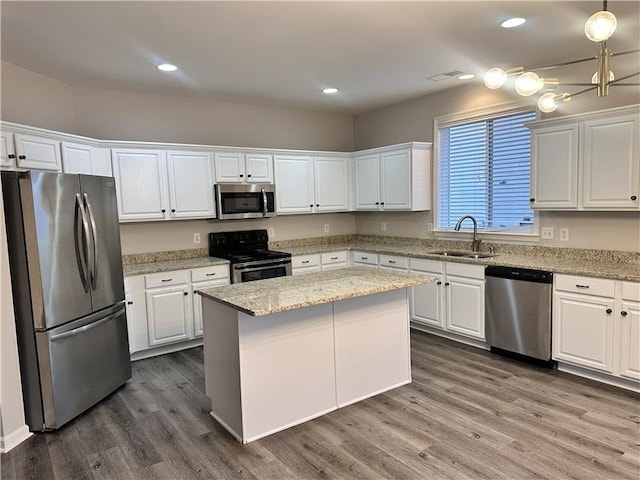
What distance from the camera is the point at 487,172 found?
186 inches

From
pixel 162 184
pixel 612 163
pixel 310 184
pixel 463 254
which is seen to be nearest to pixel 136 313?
pixel 162 184

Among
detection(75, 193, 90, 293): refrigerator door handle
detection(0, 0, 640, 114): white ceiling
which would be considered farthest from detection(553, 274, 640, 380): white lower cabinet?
detection(75, 193, 90, 293): refrigerator door handle

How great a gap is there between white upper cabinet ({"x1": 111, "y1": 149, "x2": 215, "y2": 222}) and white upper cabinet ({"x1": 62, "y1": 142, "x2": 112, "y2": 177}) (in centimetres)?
9

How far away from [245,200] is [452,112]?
101 inches

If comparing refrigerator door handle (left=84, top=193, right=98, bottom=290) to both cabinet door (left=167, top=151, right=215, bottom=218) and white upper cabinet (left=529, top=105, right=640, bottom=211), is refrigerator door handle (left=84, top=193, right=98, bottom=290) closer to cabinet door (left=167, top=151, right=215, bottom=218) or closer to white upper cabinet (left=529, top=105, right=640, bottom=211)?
cabinet door (left=167, top=151, right=215, bottom=218)

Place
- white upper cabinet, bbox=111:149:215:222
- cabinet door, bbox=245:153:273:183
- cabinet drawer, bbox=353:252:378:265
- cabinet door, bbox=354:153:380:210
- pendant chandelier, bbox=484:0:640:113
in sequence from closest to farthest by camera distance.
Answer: pendant chandelier, bbox=484:0:640:113
white upper cabinet, bbox=111:149:215:222
cabinet door, bbox=245:153:273:183
cabinet drawer, bbox=353:252:378:265
cabinet door, bbox=354:153:380:210

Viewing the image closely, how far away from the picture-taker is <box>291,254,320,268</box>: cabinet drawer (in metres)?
5.13

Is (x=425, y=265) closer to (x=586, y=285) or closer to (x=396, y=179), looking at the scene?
(x=396, y=179)

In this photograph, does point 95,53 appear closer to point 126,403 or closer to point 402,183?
point 126,403

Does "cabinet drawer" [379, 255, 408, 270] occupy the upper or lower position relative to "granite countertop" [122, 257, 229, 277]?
lower

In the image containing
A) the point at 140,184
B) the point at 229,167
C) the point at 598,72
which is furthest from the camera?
the point at 229,167

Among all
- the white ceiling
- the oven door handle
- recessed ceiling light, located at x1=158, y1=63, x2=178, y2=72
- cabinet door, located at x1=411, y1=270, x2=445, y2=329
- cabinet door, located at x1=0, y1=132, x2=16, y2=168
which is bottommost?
cabinet door, located at x1=411, y1=270, x2=445, y2=329

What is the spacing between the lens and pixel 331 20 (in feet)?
9.34

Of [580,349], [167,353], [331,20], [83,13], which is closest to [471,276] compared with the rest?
[580,349]
